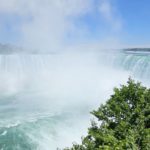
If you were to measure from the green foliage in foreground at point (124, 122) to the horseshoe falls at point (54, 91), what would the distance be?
519 inches

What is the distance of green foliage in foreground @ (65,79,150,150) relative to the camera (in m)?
13.2

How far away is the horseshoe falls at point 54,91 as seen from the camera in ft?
99.5

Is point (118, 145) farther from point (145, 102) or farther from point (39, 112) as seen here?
point (39, 112)

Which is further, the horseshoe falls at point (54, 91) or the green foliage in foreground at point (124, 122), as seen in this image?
the horseshoe falls at point (54, 91)

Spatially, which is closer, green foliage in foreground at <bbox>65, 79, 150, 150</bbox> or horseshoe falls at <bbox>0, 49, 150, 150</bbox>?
green foliage in foreground at <bbox>65, 79, 150, 150</bbox>

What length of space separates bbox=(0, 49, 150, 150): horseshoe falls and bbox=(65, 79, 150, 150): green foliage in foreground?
13.2m

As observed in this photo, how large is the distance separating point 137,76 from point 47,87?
46.9 ft

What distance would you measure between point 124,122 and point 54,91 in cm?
4176

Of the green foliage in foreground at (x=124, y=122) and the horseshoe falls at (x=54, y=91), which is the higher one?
the horseshoe falls at (x=54, y=91)

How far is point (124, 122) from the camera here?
13969 mm

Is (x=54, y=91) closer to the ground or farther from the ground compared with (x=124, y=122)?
farther from the ground

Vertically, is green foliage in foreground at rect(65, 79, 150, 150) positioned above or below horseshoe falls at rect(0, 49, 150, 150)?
below

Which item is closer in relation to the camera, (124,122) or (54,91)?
(124,122)

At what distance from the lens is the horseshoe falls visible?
30.3 meters
